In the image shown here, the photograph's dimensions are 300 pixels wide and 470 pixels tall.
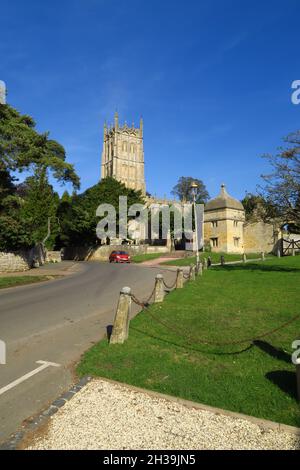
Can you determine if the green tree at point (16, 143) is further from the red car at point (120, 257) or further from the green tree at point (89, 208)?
the green tree at point (89, 208)

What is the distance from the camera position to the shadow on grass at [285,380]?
4.47 m

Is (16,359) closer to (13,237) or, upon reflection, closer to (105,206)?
(13,237)

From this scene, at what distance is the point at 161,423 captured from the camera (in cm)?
371

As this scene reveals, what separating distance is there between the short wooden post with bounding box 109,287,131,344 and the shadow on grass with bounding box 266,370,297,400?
2970mm

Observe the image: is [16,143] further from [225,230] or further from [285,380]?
[225,230]

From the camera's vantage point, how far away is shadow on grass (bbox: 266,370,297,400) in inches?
176

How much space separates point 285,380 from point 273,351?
1.23m

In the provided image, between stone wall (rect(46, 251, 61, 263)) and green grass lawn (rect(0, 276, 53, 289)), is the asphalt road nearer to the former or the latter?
green grass lawn (rect(0, 276, 53, 289))

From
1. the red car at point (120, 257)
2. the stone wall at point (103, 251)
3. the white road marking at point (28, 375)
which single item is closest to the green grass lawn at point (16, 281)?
the white road marking at point (28, 375)

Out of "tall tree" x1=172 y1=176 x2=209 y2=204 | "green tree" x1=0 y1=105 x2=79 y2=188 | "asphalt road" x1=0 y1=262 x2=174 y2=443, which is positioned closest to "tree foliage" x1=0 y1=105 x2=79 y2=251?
"green tree" x1=0 y1=105 x2=79 y2=188

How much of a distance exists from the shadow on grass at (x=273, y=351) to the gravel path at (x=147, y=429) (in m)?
2.27

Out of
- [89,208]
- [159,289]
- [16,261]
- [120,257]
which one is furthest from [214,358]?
[89,208]

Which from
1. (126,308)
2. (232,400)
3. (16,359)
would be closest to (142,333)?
(126,308)

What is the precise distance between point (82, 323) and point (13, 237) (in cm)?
1737
